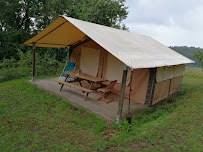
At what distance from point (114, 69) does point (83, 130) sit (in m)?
3.18

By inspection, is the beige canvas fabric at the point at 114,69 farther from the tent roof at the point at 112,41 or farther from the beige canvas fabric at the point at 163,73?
the beige canvas fabric at the point at 163,73

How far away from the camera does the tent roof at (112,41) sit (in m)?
3.82

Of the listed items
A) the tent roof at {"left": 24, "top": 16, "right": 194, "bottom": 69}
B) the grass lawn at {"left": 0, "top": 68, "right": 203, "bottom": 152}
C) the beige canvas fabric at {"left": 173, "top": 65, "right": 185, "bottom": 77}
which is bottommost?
the grass lawn at {"left": 0, "top": 68, "right": 203, "bottom": 152}

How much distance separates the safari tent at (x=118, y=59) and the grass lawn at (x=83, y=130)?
A: 1070 millimetres

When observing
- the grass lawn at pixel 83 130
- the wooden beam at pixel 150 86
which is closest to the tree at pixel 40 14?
the wooden beam at pixel 150 86

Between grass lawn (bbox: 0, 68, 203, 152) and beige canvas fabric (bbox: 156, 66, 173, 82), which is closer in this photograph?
grass lawn (bbox: 0, 68, 203, 152)

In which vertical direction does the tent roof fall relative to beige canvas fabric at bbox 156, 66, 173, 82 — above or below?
above

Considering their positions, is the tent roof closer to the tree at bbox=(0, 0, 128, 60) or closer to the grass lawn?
the grass lawn

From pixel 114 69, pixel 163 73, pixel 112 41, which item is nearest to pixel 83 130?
pixel 112 41

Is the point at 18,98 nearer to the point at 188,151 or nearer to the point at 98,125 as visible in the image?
the point at 98,125

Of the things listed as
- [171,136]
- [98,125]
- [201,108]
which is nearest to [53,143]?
[98,125]

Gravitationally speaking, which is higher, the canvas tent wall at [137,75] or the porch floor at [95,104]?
the canvas tent wall at [137,75]

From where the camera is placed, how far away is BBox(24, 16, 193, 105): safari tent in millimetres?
4387

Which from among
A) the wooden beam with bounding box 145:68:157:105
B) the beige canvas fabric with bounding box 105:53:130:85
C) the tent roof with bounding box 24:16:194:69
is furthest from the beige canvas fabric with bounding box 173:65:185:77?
the beige canvas fabric with bounding box 105:53:130:85
